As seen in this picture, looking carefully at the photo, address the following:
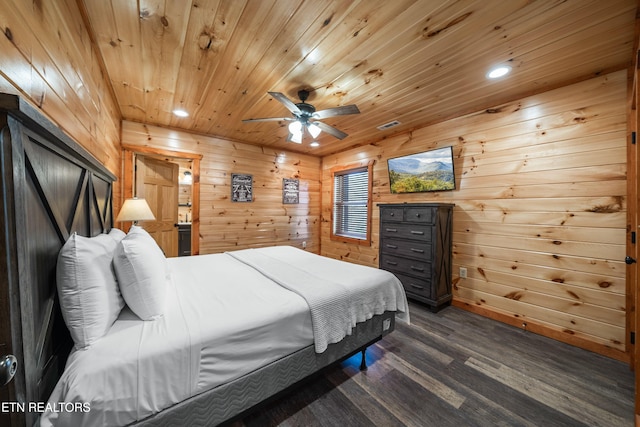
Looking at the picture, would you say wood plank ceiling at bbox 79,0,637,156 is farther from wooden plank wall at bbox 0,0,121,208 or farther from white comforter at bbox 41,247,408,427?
white comforter at bbox 41,247,408,427

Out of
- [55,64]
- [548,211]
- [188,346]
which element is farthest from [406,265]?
[55,64]

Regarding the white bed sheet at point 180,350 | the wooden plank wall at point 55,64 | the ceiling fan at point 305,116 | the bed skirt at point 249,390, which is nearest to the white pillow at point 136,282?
the white bed sheet at point 180,350

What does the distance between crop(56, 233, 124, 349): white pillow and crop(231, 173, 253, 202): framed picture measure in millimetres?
3139

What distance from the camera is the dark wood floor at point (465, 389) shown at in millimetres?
1428

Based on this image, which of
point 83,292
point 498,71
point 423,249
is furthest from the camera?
point 423,249

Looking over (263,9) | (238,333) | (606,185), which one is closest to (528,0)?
(263,9)

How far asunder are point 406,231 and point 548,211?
1.43 m

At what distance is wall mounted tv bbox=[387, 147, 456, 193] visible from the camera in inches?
121

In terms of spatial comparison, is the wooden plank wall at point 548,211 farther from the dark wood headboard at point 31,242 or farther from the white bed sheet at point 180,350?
the dark wood headboard at point 31,242

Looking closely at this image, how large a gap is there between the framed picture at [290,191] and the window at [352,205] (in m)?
0.78

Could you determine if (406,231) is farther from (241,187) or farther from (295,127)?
(241,187)

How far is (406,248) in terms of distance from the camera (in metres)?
3.18

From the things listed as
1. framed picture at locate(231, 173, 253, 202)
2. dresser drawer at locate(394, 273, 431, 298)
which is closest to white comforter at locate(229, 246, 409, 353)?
dresser drawer at locate(394, 273, 431, 298)

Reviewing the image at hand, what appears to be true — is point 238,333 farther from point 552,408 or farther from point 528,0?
point 528,0
